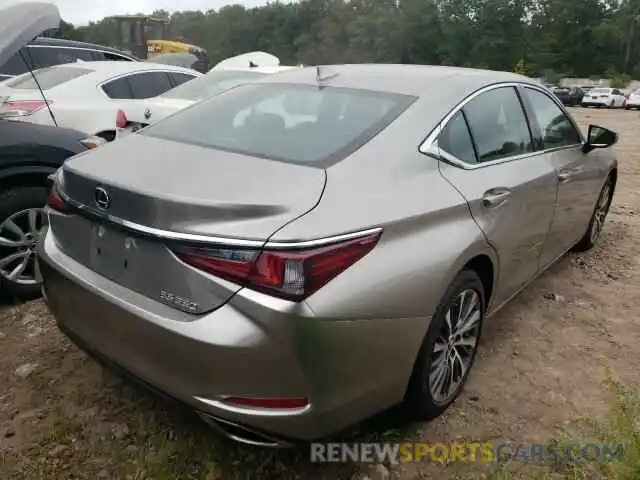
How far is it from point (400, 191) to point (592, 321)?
82.8 inches

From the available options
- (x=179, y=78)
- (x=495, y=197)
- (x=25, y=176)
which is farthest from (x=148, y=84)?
(x=495, y=197)

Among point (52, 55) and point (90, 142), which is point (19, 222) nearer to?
point (90, 142)

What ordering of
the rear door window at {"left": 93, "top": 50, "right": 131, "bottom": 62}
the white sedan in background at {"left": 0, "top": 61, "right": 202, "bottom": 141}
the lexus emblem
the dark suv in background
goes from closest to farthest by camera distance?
the lexus emblem
the white sedan in background at {"left": 0, "top": 61, "right": 202, "bottom": 141}
the dark suv in background
the rear door window at {"left": 93, "top": 50, "right": 131, "bottom": 62}

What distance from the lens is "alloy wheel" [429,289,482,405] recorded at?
2.52 metres

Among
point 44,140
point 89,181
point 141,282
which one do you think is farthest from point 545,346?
point 44,140

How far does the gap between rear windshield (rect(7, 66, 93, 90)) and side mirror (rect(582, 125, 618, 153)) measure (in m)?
5.60

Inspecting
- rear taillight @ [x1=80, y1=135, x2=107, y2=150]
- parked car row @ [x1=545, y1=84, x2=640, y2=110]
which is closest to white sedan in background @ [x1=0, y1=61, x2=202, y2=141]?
rear taillight @ [x1=80, y1=135, x2=107, y2=150]

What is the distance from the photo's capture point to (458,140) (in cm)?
269

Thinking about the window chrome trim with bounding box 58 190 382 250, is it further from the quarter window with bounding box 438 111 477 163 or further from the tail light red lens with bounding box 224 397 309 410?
the quarter window with bounding box 438 111 477 163

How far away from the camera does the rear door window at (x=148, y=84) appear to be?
7.25m

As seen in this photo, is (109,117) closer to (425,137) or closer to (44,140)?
(44,140)

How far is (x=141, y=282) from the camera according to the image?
2.07 metres

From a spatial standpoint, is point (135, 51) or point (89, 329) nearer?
point (89, 329)

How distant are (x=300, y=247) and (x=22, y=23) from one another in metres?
2.54
